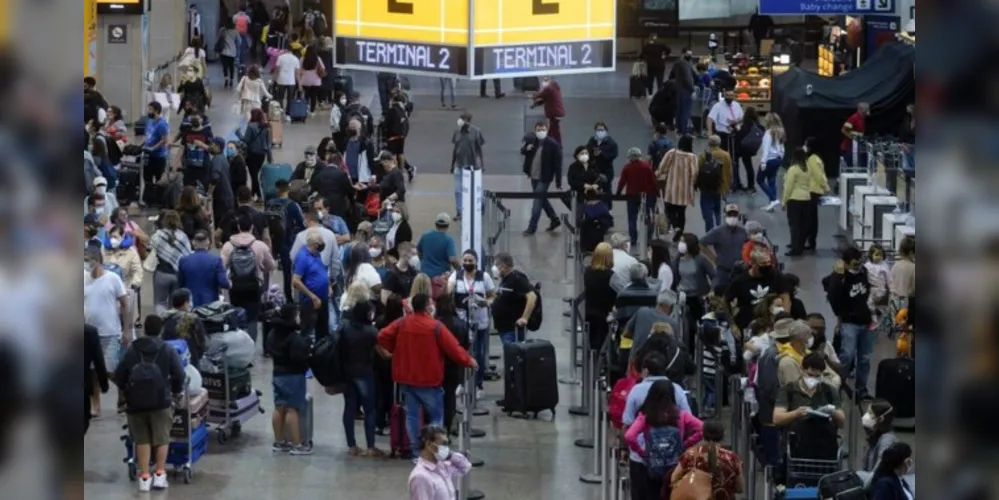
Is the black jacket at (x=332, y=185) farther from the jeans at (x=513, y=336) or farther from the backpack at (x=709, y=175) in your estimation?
the jeans at (x=513, y=336)

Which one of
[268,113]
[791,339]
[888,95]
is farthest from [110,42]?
[791,339]

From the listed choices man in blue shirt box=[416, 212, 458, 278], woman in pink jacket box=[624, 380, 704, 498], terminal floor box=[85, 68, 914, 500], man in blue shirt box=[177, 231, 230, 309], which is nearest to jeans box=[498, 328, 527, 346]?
terminal floor box=[85, 68, 914, 500]

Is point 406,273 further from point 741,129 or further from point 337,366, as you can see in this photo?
point 741,129

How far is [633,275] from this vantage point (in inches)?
571

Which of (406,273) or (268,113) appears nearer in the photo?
(406,273)

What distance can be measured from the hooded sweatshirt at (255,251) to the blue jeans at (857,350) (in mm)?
5437

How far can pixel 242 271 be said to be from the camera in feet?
52.2

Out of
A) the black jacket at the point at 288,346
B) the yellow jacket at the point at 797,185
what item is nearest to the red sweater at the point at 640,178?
the yellow jacket at the point at 797,185

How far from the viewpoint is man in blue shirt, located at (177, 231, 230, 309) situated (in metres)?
15.3

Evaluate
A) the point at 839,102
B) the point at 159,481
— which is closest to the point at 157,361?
the point at 159,481

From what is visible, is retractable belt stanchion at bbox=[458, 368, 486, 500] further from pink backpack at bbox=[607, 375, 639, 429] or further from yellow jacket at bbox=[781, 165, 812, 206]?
yellow jacket at bbox=[781, 165, 812, 206]

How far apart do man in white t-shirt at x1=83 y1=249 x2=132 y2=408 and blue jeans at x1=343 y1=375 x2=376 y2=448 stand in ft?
6.56

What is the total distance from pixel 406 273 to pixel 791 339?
4.71 meters

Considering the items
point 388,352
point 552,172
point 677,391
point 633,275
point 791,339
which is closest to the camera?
point 677,391
